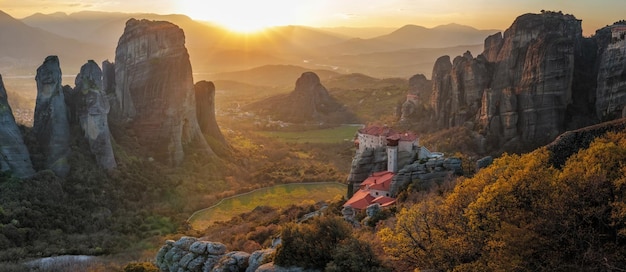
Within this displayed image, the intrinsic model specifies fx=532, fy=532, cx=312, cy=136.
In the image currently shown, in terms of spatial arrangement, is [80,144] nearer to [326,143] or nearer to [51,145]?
[51,145]

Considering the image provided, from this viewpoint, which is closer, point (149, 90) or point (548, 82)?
point (548, 82)

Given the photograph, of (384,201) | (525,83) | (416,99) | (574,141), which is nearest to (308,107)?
(416,99)

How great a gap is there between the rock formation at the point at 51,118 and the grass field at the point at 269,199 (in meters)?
13.2

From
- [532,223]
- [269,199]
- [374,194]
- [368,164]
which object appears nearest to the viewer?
[532,223]

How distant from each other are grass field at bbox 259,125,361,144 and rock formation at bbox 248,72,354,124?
8.21 meters

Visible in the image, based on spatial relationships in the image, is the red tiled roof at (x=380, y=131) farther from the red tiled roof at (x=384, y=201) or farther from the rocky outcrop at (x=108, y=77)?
the rocky outcrop at (x=108, y=77)

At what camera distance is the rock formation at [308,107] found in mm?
114312

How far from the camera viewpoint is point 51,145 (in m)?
48.0

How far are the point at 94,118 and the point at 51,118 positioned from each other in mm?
3604

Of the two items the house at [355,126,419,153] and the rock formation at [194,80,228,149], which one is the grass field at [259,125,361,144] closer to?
the rock formation at [194,80,228,149]

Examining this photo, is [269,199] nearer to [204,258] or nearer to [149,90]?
[149,90]

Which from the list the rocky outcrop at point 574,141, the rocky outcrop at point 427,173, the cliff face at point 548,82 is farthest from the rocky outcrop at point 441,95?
the rocky outcrop at point 574,141

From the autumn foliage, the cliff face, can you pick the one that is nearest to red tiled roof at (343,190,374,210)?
the autumn foliage

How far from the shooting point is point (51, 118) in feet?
158
